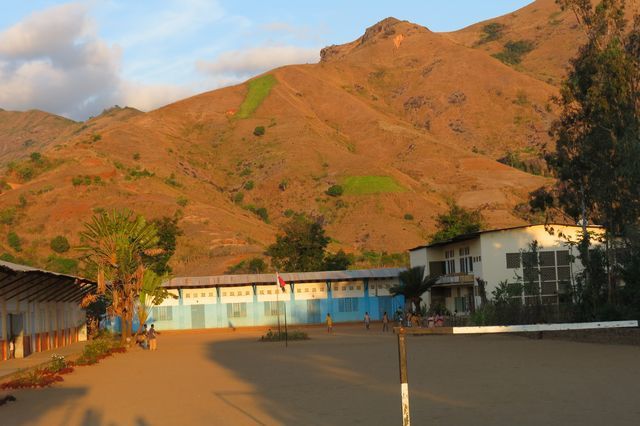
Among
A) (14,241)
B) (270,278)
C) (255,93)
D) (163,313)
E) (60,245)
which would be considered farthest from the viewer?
(255,93)

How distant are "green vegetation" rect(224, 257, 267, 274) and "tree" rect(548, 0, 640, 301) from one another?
146ft

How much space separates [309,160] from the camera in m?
128

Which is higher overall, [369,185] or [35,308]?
[369,185]

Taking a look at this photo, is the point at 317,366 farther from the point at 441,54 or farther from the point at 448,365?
the point at 441,54

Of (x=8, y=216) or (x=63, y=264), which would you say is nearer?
(x=63, y=264)

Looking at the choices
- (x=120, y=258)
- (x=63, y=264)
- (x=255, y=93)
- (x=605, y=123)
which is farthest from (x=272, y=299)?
(x=255, y=93)

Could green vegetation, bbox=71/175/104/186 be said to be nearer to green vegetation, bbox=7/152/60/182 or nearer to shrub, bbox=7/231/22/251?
green vegetation, bbox=7/152/60/182

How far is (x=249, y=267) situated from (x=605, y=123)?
5024 centimetres

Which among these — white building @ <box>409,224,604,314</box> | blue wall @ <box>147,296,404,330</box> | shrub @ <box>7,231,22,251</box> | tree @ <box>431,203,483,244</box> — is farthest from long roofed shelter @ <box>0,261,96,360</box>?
shrub @ <box>7,231,22,251</box>

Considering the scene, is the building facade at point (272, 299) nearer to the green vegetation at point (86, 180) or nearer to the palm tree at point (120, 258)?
the palm tree at point (120, 258)

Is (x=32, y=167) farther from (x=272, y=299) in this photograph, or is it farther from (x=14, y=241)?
(x=272, y=299)

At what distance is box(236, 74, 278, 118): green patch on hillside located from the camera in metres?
156

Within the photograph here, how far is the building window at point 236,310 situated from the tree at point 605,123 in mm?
32803

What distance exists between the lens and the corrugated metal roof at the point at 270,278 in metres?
65.8
